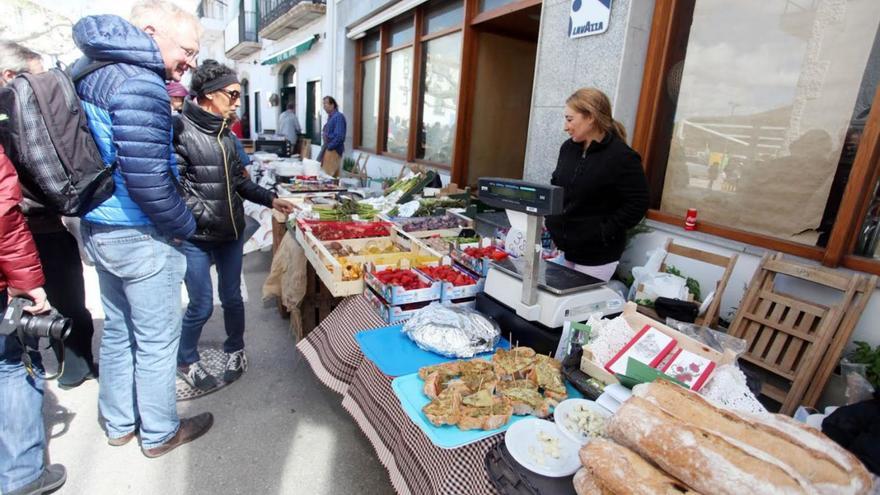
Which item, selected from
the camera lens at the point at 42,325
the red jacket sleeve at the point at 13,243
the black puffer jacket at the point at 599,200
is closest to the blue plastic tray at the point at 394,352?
the black puffer jacket at the point at 599,200

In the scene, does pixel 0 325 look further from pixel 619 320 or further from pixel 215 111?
pixel 619 320

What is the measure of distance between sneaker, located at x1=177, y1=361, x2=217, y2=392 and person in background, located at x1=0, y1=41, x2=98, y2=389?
653 millimetres

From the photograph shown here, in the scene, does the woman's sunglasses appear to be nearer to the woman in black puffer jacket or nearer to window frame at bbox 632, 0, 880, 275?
the woman in black puffer jacket

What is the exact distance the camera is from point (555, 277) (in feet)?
6.70

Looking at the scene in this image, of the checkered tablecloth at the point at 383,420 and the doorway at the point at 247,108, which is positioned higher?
the doorway at the point at 247,108

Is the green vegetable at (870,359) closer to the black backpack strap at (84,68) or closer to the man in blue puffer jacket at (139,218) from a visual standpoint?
the man in blue puffer jacket at (139,218)

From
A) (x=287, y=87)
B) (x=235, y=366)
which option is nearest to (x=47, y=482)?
(x=235, y=366)

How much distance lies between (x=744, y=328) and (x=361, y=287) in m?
2.22

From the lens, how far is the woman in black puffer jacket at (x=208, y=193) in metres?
2.40

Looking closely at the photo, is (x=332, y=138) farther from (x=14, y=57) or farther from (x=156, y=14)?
(x=156, y=14)

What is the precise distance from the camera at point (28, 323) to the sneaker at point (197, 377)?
121cm

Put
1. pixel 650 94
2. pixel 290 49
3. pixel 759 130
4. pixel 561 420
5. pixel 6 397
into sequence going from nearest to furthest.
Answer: pixel 561 420, pixel 6 397, pixel 759 130, pixel 650 94, pixel 290 49

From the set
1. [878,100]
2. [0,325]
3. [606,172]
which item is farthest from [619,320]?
[0,325]

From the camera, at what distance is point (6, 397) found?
1813 millimetres
